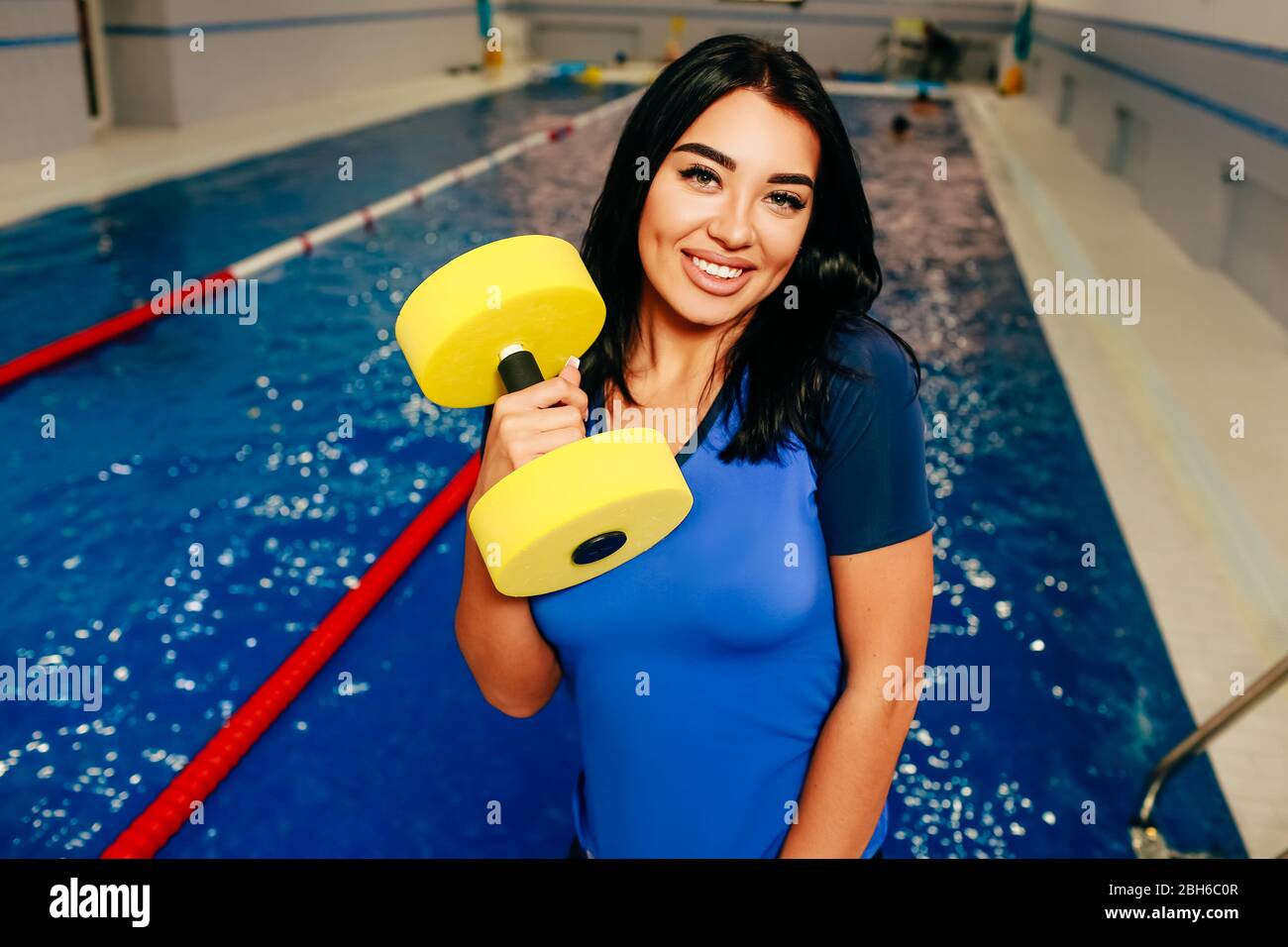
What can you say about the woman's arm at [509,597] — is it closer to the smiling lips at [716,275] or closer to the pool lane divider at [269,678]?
the smiling lips at [716,275]

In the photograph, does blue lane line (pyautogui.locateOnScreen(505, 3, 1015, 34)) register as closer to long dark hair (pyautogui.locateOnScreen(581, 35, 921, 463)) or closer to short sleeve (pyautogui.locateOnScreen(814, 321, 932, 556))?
long dark hair (pyautogui.locateOnScreen(581, 35, 921, 463))

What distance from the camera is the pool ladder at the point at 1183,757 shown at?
212 cm

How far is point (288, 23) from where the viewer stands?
40.9 feet

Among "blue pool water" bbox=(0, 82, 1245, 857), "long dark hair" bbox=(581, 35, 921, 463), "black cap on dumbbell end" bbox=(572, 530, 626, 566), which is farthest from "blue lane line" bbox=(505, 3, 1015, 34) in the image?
"black cap on dumbbell end" bbox=(572, 530, 626, 566)

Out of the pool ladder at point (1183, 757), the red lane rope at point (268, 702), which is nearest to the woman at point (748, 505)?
the pool ladder at point (1183, 757)

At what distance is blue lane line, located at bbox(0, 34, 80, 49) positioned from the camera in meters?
8.30

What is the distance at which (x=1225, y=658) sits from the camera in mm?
3102

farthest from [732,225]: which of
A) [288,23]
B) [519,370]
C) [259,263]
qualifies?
[288,23]

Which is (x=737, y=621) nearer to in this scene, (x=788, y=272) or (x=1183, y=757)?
(x=788, y=272)

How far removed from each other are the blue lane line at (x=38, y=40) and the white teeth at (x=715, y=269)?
919 centimetres
